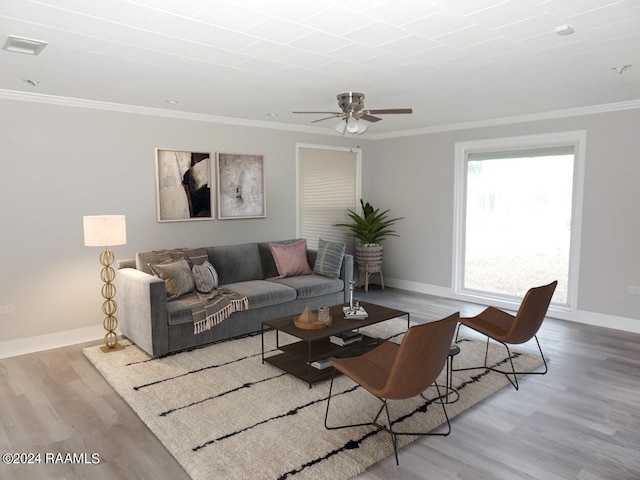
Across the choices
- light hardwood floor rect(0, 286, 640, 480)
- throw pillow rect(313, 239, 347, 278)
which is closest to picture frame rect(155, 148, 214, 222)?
throw pillow rect(313, 239, 347, 278)

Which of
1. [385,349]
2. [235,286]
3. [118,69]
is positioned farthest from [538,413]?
[118,69]

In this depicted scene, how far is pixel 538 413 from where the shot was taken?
3.04 metres

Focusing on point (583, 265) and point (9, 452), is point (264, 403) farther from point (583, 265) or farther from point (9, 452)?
point (583, 265)

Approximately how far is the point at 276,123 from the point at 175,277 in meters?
2.64

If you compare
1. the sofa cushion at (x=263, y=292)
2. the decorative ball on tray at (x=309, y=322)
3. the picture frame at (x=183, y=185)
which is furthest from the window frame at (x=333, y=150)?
the decorative ball on tray at (x=309, y=322)

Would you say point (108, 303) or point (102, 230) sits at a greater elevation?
point (102, 230)

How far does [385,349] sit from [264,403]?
3.12 feet

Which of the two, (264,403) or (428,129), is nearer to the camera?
(264,403)

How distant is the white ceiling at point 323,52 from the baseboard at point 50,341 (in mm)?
2374

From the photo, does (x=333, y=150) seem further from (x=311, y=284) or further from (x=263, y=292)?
(x=263, y=292)

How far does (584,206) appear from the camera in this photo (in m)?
5.12

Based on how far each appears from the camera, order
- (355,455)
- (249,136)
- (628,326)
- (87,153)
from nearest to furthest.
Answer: (355,455)
(87,153)
(628,326)
(249,136)

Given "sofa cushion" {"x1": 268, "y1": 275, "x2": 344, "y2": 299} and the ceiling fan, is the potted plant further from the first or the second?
the ceiling fan

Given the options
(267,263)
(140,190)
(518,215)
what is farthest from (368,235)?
(140,190)
